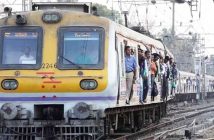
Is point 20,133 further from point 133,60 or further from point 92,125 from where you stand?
point 133,60

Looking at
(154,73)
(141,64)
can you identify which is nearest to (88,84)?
(141,64)

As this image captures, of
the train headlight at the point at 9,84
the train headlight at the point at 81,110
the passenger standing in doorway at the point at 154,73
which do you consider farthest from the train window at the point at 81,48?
the passenger standing in doorway at the point at 154,73

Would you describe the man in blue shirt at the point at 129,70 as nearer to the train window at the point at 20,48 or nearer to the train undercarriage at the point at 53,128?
the train undercarriage at the point at 53,128

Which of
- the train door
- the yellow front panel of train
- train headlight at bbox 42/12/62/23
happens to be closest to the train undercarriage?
the yellow front panel of train

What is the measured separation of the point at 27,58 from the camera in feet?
39.3

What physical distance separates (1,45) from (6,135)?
5.84 feet

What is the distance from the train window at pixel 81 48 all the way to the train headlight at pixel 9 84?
3.04 ft

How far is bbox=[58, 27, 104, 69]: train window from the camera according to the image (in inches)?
466

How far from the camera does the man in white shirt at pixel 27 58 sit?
11.9 metres

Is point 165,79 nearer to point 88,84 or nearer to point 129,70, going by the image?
point 129,70

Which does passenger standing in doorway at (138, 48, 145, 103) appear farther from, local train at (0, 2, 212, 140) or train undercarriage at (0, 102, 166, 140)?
train undercarriage at (0, 102, 166, 140)

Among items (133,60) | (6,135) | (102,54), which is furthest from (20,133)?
(133,60)

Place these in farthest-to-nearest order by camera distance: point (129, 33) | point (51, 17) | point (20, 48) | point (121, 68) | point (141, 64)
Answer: point (141, 64), point (129, 33), point (121, 68), point (51, 17), point (20, 48)

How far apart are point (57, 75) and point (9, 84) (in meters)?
0.96
